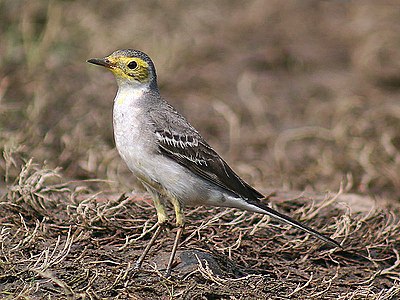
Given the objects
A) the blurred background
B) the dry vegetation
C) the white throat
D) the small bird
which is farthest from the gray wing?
the blurred background

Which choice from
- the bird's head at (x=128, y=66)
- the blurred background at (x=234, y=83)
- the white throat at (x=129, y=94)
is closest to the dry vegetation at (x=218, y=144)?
the blurred background at (x=234, y=83)

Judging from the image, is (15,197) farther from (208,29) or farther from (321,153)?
(208,29)

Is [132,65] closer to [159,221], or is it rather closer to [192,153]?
[192,153]

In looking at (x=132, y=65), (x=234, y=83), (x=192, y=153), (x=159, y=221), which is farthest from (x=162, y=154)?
(x=234, y=83)

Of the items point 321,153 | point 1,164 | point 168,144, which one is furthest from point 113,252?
point 321,153

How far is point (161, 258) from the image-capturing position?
18.0 ft

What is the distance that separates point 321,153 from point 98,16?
169 inches

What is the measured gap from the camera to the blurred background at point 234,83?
28.7ft

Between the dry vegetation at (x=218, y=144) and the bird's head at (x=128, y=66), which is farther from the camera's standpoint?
the bird's head at (x=128, y=66)

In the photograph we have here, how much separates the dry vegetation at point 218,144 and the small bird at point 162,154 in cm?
36

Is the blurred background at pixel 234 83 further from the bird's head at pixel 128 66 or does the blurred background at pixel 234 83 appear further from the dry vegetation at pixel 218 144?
the bird's head at pixel 128 66

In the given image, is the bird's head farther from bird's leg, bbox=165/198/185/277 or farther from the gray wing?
bird's leg, bbox=165/198/185/277

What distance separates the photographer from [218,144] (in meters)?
10.1

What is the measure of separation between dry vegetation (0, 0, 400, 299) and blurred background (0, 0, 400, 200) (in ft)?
0.09
